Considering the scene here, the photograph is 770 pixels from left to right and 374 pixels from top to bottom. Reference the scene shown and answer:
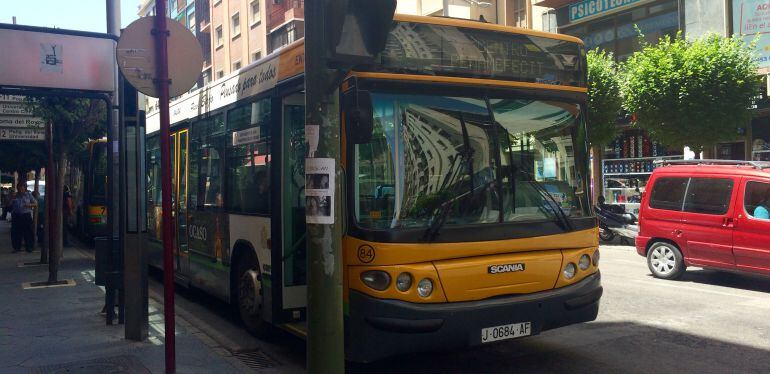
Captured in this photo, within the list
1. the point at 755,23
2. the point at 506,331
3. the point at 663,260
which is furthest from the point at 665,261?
the point at 755,23

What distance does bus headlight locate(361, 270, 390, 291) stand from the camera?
5.06 m

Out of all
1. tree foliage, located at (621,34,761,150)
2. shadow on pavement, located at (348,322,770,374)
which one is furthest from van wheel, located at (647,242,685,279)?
tree foliage, located at (621,34,761,150)

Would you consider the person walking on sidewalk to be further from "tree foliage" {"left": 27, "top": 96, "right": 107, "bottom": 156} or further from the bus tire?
the bus tire

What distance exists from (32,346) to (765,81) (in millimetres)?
18721

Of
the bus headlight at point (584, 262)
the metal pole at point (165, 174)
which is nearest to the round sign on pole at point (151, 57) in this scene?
the metal pole at point (165, 174)

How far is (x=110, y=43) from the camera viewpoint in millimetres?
8086

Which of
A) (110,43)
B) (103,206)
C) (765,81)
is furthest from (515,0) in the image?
(110,43)

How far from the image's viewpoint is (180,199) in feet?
30.8

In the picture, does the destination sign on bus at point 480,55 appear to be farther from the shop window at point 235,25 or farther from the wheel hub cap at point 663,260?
the shop window at point 235,25

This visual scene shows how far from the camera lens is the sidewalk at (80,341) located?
594 cm

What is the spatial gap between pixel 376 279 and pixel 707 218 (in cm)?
736

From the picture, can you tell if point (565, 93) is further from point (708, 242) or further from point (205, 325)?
point (708, 242)

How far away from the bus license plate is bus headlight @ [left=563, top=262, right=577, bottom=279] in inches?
23.3

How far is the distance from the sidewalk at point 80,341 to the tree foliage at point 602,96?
14760 millimetres
